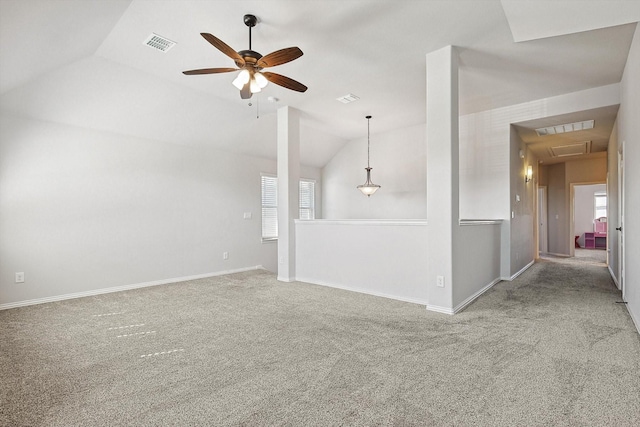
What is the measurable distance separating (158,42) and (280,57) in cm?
149

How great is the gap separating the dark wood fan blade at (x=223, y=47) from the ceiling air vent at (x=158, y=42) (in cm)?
100

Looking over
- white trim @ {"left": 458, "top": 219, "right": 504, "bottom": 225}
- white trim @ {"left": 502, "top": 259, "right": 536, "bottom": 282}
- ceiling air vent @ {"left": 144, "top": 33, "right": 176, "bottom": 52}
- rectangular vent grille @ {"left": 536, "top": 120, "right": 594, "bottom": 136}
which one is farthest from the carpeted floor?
ceiling air vent @ {"left": 144, "top": 33, "right": 176, "bottom": 52}

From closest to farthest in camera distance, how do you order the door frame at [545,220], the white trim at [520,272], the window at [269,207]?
1. the white trim at [520,272]
2. the window at [269,207]
3. the door frame at [545,220]

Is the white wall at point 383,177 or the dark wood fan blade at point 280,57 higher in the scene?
the dark wood fan blade at point 280,57

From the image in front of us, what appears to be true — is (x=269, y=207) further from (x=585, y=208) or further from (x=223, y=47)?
(x=585, y=208)

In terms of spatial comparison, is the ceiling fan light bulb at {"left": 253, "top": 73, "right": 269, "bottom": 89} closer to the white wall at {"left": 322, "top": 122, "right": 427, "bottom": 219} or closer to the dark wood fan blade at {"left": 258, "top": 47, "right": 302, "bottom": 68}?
the dark wood fan blade at {"left": 258, "top": 47, "right": 302, "bottom": 68}

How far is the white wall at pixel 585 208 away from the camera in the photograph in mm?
10828

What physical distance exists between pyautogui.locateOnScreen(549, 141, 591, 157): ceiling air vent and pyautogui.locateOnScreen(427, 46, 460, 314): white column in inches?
182

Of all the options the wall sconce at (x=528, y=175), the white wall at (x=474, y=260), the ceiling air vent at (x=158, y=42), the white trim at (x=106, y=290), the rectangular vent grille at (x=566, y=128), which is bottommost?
the white trim at (x=106, y=290)

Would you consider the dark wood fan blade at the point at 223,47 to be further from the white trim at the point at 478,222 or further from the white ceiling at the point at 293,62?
the white trim at the point at 478,222

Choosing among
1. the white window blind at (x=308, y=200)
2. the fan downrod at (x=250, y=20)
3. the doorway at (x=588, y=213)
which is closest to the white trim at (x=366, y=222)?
the fan downrod at (x=250, y=20)

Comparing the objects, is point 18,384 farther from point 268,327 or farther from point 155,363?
point 268,327

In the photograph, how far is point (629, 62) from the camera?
11.2 ft

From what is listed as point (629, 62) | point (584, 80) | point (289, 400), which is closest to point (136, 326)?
point (289, 400)
